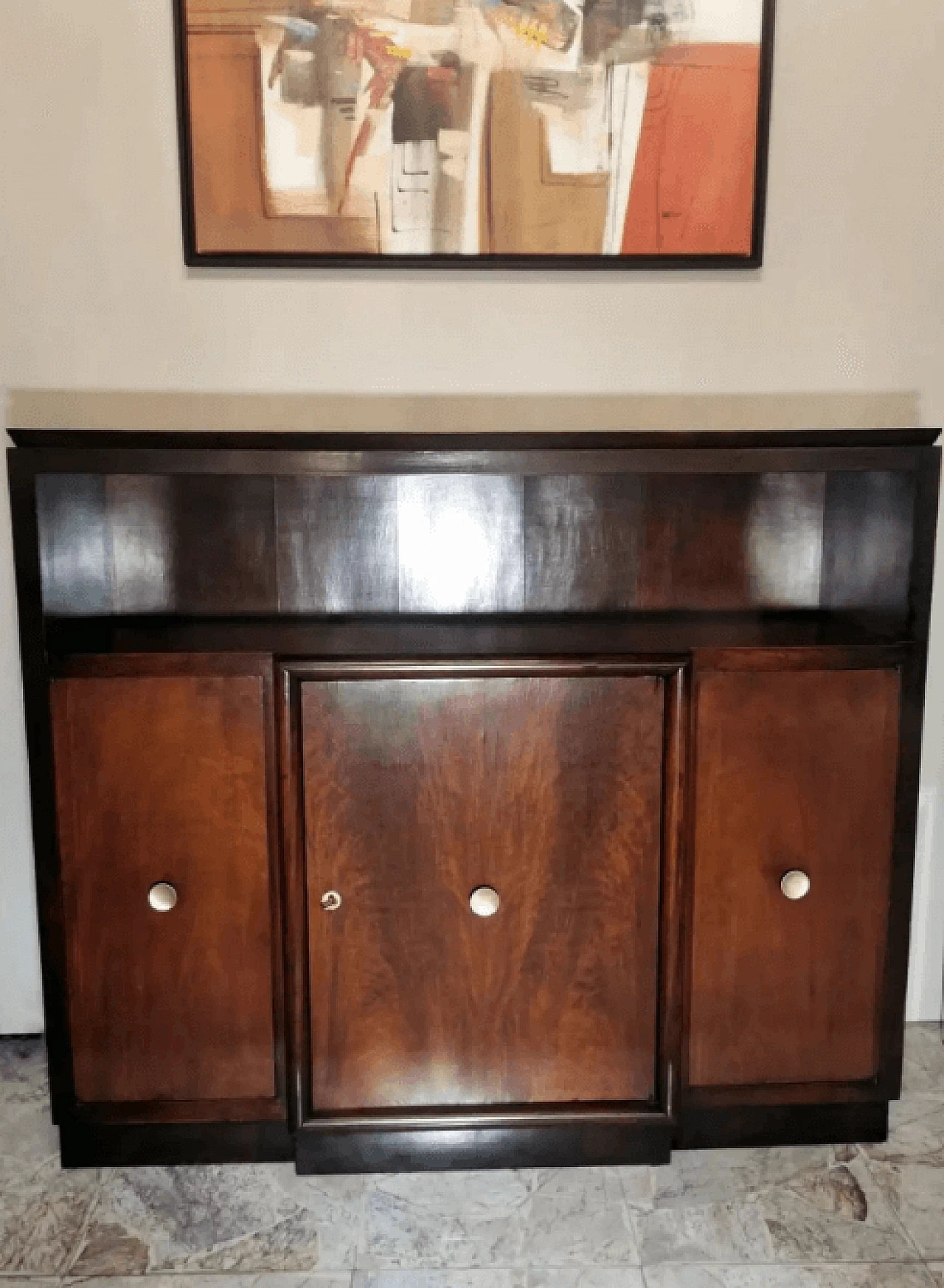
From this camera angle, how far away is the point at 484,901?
5.36 ft

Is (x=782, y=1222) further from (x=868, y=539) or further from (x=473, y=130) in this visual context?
(x=473, y=130)

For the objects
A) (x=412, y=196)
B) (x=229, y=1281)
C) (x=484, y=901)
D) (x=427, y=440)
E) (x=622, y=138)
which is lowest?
(x=229, y=1281)

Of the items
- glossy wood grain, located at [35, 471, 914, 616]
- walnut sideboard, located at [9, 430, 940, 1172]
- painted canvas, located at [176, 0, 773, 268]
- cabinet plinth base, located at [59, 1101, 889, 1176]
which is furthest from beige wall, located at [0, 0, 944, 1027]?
cabinet plinth base, located at [59, 1101, 889, 1176]

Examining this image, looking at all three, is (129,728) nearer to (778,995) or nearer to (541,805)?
(541,805)

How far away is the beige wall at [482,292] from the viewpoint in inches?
72.5

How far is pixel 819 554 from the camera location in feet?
6.42

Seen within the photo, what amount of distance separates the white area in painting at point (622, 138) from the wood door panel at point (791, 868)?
85 centimetres

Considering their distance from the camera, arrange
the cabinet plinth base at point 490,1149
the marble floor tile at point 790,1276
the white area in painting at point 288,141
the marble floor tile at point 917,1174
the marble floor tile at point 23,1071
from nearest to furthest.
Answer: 1. the marble floor tile at point 790,1276
2. the marble floor tile at point 917,1174
3. the cabinet plinth base at point 490,1149
4. the white area in painting at point 288,141
5. the marble floor tile at point 23,1071

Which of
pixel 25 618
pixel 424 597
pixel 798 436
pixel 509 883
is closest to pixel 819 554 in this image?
pixel 798 436

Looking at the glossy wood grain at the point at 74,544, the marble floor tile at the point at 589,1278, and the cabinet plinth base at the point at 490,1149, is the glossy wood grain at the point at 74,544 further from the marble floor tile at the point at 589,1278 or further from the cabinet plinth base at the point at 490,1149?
the marble floor tile at the point at 589,1278

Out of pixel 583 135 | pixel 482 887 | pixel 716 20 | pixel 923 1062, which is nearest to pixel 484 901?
pixel 482 887

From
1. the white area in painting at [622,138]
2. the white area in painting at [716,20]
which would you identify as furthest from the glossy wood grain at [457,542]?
the white area in painting at [716,20]

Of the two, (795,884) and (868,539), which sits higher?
(868,539)

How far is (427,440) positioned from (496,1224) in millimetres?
1185
